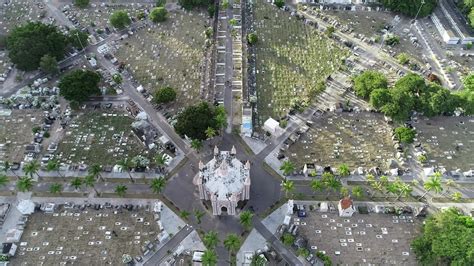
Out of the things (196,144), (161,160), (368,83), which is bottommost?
(161,160)

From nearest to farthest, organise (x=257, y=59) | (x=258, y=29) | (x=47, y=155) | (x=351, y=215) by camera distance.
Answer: (x=351, y=215) → (x=47, y=155) → (x=257, y=59) → (x=258, y=29)

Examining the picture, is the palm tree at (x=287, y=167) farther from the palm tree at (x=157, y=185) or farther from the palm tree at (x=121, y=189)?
the palm tree at (x=121, y=189)

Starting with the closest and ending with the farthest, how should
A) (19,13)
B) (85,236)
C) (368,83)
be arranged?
(85,236), (368,83), (19,13)

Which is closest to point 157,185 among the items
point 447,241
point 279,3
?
point 447,241

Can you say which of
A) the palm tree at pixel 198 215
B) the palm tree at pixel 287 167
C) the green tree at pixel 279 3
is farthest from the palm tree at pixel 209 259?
the green tree at pixel 279 3

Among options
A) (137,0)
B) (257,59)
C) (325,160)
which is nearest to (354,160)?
(325,160)

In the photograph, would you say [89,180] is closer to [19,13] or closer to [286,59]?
[286,59]

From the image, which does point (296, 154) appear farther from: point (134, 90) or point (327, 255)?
point (134, 90)
